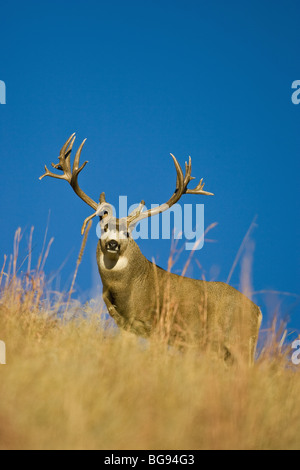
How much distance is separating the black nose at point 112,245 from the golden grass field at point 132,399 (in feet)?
7.36

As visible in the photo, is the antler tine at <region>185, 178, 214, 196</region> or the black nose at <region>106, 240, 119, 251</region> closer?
the black nose at <region>106, 240, 119, 251</region>

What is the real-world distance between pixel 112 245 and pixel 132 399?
12.2ft

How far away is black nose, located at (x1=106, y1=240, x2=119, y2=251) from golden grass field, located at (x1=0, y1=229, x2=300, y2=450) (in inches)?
88.4

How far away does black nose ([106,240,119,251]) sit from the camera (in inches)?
293

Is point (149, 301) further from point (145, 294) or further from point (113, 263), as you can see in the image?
point (113, 263)

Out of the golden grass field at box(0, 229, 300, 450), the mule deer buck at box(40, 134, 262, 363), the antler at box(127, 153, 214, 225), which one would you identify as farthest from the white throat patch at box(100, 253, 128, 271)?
the golden grass field at box(0, 229, 300, 450)

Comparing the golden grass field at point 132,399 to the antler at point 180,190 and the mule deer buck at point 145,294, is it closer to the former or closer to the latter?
the mule deer buck at point 145,294

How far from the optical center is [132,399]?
3.89 m

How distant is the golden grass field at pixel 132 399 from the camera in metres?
3.46

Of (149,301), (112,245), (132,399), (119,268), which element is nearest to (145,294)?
(149,301)

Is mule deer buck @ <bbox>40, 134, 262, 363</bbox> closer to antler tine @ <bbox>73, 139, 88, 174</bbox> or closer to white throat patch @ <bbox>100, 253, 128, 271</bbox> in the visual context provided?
white throat patch @ <bbox>100, 253, 128, 271</bbox>
